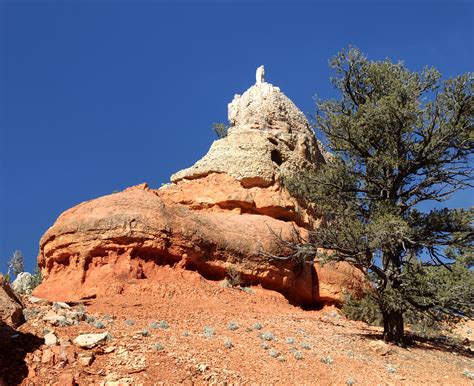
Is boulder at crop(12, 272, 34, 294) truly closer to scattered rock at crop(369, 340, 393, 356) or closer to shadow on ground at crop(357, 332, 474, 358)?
scattered rock at crop(369, 340, 393, 356)

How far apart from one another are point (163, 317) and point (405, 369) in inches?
278

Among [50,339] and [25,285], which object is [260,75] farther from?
[50,339]

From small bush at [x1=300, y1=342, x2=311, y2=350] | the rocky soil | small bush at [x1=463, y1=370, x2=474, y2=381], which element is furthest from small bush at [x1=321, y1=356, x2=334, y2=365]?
small bush at [x1=463, y1=370, x2=474, y2=381]

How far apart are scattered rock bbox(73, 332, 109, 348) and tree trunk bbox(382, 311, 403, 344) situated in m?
9.60

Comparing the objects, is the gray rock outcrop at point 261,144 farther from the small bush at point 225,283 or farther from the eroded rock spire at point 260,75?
the small bush at point 225,283

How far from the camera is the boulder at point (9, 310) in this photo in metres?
13.8

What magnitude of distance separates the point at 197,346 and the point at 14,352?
14.3 feet

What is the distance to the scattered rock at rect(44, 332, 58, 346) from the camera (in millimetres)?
13531

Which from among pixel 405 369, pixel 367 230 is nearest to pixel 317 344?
pixel 405 369

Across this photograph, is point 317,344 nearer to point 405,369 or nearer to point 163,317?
point 405,369

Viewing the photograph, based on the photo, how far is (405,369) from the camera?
17.0 meters

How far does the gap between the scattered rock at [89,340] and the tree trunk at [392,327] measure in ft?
31.5

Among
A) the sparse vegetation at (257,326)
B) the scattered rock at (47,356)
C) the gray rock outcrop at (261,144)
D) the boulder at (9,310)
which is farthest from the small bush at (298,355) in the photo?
the gray rock outcrop at (261,144)

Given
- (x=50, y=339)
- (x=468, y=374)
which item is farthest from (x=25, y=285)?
(x=468, y=374)
